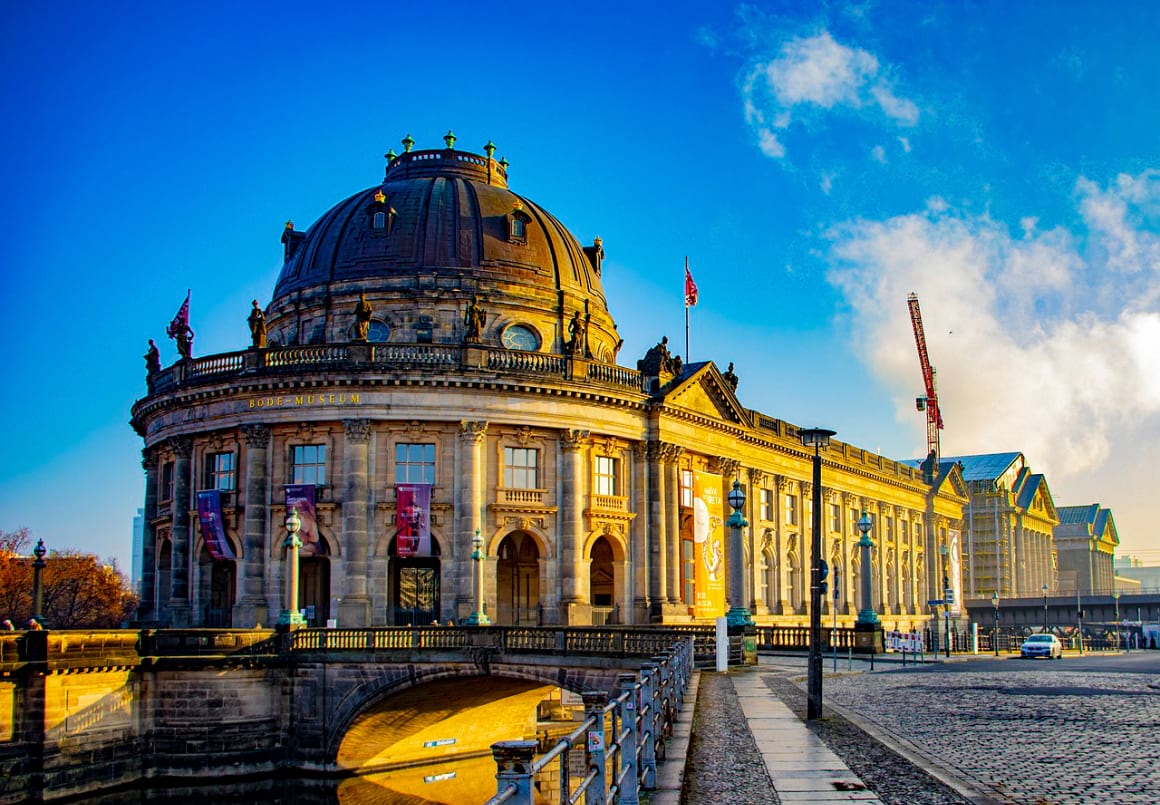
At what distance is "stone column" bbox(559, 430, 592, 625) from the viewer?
59.5m

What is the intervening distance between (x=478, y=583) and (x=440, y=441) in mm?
7873

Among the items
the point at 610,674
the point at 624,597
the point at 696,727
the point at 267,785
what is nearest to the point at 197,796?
the point at 267,785

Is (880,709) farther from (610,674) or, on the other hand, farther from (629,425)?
(629,425)

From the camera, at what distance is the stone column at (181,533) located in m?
59.9

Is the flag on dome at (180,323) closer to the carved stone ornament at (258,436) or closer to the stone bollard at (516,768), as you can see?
the carved stone ornament at (258,436)

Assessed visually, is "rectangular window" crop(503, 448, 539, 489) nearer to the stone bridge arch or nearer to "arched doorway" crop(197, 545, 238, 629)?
"arched doorway" crop(197, 545, 238, 629)

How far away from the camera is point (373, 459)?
5753 cm

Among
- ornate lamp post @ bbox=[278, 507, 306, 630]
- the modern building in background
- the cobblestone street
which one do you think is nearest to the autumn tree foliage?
ornate lamp post @ bbox=[278, 507, 306, 630]

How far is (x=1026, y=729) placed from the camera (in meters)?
23.5

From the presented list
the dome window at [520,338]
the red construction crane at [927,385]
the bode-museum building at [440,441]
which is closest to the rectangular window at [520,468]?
the bode-museum building at [440,441]

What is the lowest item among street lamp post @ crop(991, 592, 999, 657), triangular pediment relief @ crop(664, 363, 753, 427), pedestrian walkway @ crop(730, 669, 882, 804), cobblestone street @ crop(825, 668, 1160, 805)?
street lamp post @ crop(991, 592, 999, 657)

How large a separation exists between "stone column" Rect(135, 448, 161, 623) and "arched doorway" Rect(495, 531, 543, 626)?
671 inches

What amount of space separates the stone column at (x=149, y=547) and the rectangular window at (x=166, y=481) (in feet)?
1.86

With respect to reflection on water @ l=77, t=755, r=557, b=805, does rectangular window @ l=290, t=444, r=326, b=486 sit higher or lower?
higher
